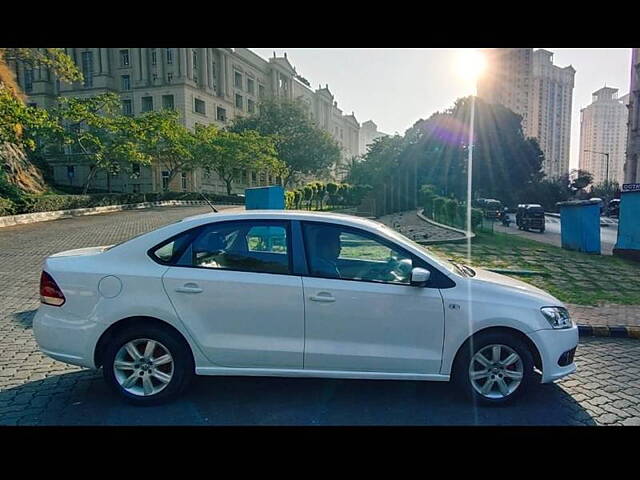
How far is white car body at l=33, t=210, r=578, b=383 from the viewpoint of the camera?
10.8 feet

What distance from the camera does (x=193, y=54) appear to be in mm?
49594

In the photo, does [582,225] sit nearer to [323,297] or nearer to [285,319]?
[323,297]

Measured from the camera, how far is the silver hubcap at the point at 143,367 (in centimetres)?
336

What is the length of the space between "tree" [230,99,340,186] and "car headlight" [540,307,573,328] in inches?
1881

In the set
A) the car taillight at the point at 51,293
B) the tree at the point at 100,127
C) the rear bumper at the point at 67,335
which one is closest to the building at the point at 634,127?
the tree at the point at 100,127

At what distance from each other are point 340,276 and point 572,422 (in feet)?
6.81

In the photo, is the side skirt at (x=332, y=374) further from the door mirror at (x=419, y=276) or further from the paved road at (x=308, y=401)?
the door mirror at (x=419, y=276)

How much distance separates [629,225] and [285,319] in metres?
12.3

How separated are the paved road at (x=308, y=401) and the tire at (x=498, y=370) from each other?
98 mm

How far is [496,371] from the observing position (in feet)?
11.1

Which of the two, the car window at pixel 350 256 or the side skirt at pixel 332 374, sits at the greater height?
the car window at pixel 350 256

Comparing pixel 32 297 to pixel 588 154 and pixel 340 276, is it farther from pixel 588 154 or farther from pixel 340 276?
pixel 588 154

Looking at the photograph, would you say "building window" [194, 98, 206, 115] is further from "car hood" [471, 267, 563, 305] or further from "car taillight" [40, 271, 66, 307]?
Answer: "car hood" [471, 267, 563, 305]

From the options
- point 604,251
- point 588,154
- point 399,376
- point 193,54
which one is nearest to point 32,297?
point 399,376
